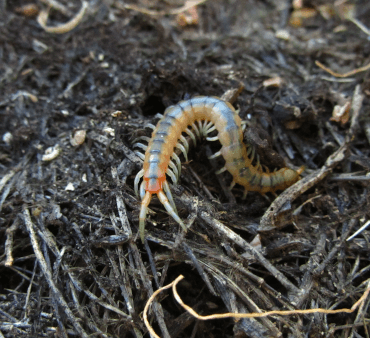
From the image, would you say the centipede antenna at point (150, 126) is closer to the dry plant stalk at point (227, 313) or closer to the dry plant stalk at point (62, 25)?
the dry plant stalk at point (227, 313)

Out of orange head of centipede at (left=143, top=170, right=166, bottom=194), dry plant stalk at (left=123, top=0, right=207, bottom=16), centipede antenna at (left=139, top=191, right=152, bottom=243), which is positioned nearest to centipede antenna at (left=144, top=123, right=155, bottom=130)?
orange head of centipede at (left=143, top=170, right=166, bottom=194)

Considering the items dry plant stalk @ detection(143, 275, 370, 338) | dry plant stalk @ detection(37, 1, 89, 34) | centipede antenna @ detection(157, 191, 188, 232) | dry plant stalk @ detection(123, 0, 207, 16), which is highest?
dry plant stalk @ detection(123, 0, 207, 16)

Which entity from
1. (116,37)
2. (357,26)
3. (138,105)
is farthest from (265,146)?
(357,26)

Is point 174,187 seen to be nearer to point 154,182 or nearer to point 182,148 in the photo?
point 154,182

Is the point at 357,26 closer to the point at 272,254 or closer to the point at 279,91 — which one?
the point at 279,91

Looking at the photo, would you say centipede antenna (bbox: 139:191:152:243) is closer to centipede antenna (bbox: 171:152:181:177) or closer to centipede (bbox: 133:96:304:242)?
centipede (bbox: 133:96:304:242)

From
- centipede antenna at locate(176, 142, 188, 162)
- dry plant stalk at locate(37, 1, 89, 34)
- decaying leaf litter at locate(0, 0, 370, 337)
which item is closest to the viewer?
decaying leaf litter at locate(0, 0, 370, 337)

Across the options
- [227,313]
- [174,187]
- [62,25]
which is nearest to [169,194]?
[174,187]
